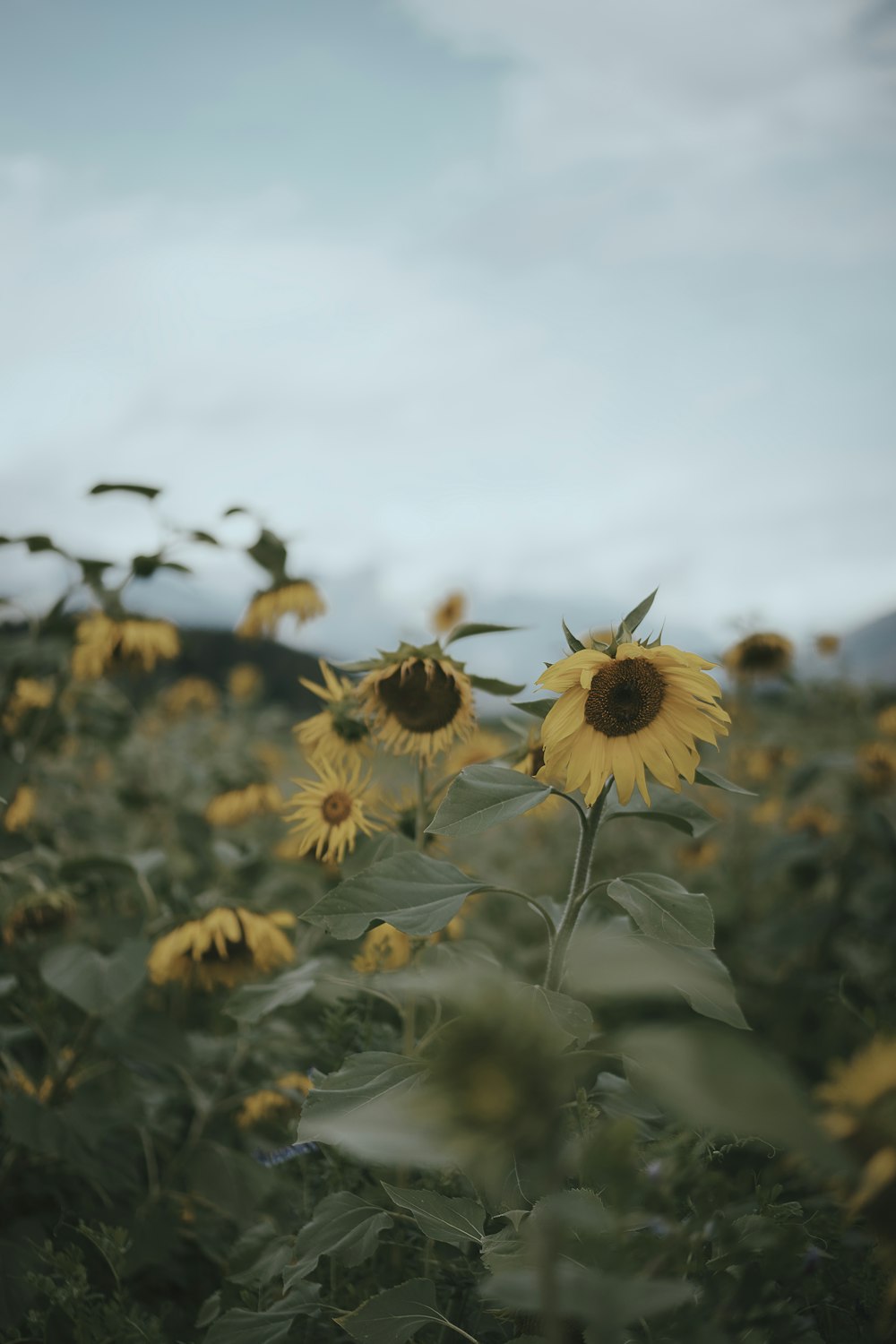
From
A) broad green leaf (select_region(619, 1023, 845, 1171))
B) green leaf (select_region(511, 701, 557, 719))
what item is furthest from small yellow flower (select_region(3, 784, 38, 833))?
broad green leaf (select_region(619, 1023, 845, 1171))

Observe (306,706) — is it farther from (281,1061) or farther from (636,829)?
(281,1061)

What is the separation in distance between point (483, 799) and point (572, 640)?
9.0 inches

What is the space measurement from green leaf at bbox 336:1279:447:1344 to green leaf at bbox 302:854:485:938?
0.36m

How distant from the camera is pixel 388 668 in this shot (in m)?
1.30

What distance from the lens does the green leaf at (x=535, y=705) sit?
1.08 m

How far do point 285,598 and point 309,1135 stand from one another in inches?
59.7

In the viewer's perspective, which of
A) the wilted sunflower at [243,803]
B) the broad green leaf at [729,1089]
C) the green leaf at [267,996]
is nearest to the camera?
the broad green leaf at [729,1089]

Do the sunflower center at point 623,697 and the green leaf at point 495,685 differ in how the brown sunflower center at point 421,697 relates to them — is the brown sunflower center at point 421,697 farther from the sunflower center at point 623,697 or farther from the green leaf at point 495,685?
the sunflower center at point 623,697

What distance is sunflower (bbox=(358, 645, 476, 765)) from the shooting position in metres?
1.31

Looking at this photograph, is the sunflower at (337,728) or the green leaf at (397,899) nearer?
the green leaf at (397,899)

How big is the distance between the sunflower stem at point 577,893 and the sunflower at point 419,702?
1.14 ft

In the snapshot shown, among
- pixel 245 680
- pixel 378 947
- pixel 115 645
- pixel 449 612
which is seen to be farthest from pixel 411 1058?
pixel 245 680

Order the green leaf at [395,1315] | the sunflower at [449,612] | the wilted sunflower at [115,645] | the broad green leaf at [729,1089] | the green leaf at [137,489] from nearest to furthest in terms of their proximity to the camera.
A: the broad green leaf at [729,1089]
the green leaf at [395,1315]
the green leaf at [137,489]
the wilted sunflower at [115,645]
the sunflower at [449,612]

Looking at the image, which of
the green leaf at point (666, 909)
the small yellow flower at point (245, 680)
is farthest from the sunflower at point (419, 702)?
the small yellow flower at point (245, 680)
